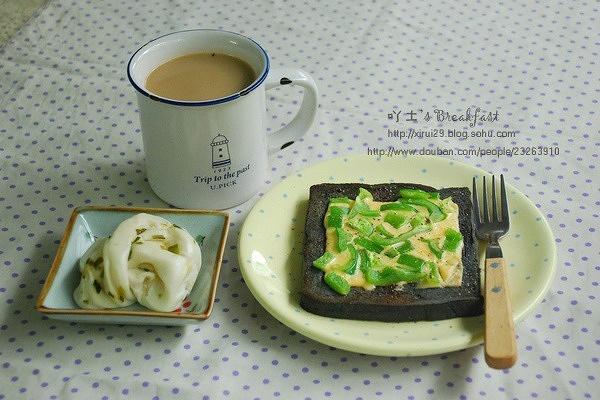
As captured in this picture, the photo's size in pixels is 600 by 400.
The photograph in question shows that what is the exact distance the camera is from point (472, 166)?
0.95 m

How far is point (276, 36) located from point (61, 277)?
0.59 metres

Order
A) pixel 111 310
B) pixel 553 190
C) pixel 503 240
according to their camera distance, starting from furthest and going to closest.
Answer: pixel 553 190 < pixel 503 240 < pixel 111 310

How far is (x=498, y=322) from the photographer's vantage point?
0.73m

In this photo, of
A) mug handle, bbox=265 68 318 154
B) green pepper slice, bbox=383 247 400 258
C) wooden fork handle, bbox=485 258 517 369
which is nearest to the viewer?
wooden fork handle, bbox=485 258 517 369

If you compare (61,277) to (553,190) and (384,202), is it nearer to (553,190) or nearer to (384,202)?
(384,202)

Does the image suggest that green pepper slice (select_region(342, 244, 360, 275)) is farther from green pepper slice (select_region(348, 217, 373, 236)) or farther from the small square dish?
the small square dish

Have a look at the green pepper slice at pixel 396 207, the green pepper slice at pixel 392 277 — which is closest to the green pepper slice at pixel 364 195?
the green pepper slice at pixel 396 207

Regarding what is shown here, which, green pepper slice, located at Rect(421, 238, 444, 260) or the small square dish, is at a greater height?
green pepper slice, located at Rect(421, 238, 444, 260)

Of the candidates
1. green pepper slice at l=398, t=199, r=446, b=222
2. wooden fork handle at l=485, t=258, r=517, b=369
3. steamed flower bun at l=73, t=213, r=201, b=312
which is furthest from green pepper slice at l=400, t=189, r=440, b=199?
steamed flower bun at l=73, t=213, r=201, b=312

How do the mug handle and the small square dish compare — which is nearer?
the small square dish

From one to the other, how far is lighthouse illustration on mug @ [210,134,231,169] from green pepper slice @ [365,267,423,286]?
0.22 meters

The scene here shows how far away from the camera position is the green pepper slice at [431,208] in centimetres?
85

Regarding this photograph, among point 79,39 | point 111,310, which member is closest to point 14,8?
point 79,39

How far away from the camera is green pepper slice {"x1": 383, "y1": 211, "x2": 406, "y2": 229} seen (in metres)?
0.84
